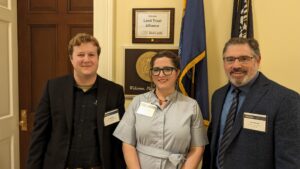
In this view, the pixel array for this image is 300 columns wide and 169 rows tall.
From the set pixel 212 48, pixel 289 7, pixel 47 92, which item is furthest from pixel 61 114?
pixel 289 7

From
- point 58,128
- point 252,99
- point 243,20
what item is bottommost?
point 58,128

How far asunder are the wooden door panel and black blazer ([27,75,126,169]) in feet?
2.32

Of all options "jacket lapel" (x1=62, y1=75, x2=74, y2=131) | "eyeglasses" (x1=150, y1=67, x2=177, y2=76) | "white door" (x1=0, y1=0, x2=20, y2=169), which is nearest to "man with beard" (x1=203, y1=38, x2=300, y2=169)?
"eyeglasses" (x1=150, y1=67, x2=177, y2=76)

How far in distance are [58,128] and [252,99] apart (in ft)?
3.93

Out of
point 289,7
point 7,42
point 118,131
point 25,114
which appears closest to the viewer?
point 118,131

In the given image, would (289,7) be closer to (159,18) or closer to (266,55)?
(266,55)

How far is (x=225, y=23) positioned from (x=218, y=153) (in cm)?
106

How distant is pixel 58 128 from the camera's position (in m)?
1.79

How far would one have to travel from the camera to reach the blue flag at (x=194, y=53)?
6.72 ft

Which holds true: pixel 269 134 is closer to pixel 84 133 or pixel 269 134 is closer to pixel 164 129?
pixel 164 129

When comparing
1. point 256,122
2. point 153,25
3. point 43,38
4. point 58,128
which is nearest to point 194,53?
point 153,25

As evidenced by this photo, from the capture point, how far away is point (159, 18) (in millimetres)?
2209

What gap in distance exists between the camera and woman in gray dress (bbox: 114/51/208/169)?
1672 mm

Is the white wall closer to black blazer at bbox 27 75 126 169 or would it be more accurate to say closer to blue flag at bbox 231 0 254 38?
blue flag at bbox 231 0 254 38
